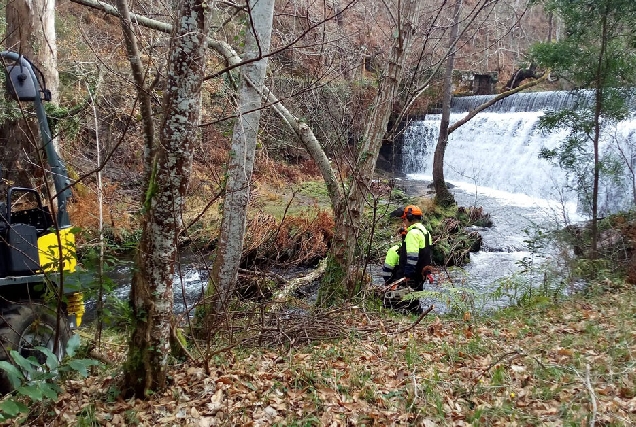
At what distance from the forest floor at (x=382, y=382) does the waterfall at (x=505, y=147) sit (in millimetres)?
10775

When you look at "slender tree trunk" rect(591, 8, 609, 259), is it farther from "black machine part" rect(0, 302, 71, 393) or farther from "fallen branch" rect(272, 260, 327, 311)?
"black machine part" rect(0, 302, 71, 393)

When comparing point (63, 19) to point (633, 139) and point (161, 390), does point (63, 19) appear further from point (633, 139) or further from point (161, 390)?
point (633, 139)

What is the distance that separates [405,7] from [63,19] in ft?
47.9

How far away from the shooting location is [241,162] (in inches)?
215

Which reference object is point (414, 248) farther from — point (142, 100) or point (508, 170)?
point (508, 170)

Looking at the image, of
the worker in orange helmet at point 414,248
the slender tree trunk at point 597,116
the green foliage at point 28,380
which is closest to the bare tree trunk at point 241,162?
the green foliage at point 28,380

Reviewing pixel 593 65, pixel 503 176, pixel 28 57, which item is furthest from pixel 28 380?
pixel 503 176

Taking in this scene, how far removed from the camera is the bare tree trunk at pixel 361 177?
6371 mm

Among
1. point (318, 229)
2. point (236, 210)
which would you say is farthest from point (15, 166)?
point (236, 210)

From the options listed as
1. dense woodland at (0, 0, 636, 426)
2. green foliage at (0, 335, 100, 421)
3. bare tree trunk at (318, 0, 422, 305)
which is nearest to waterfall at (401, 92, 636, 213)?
dense woodland at (0, 0, 636, 426)

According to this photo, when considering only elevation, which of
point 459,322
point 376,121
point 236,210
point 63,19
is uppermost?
point 63,19

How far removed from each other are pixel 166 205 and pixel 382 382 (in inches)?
88.6

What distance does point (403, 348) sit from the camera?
5.01 meters

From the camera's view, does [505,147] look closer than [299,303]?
No
